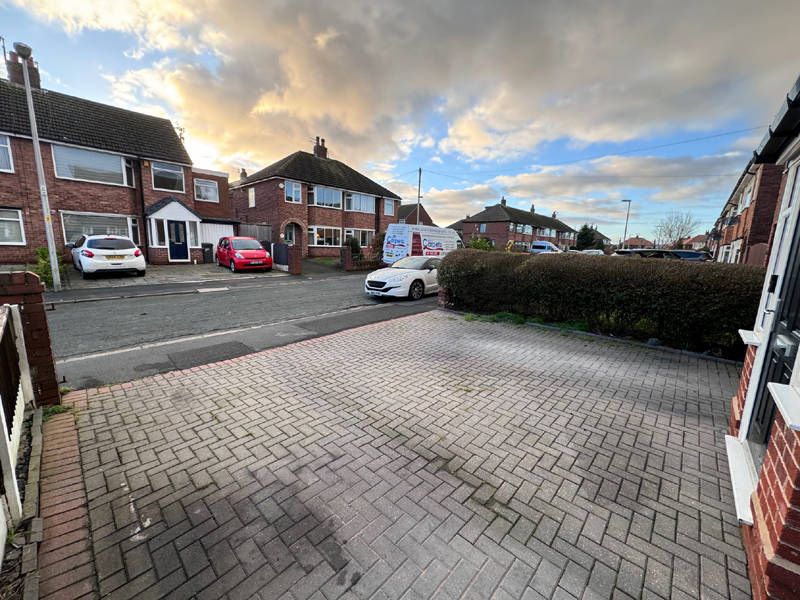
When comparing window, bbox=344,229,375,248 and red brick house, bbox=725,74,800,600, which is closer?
red brick house, bbox=725,74,800,600

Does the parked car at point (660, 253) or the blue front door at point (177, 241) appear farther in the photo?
the blue front door at point (177, 241)

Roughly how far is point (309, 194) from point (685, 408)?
25.5m

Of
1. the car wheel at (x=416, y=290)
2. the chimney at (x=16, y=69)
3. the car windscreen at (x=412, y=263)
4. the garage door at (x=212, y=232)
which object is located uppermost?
the chimney at (x=16, y=69)

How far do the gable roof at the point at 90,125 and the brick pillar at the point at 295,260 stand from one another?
8337 millimetres

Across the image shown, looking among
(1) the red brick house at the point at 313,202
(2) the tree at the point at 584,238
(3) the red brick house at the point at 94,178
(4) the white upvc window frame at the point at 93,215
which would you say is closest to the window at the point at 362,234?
(1) the red brick house at the point at 313,202

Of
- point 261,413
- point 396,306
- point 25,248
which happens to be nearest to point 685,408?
point 261,413

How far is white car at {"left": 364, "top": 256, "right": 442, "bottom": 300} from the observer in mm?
10945

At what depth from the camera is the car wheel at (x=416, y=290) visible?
1130 centimetres

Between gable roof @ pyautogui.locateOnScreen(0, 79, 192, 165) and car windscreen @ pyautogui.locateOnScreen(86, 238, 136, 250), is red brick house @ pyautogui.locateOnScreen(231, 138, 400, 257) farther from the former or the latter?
car windscreen @ pyautogui.locateOnScreen(86, 238, 136, 250)

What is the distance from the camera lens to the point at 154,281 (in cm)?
1402

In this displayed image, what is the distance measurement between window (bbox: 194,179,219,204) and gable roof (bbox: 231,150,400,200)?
372 centimetres

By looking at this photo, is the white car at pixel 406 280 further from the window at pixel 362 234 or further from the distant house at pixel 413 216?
the distant house at pixel 413 216

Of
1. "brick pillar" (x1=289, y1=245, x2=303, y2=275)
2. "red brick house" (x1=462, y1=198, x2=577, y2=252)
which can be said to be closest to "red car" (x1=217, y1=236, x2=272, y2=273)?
"brick pillar" (x1=289, y1=245, x2=303, y2=275)

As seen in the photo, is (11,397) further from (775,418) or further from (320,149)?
(320,149)
